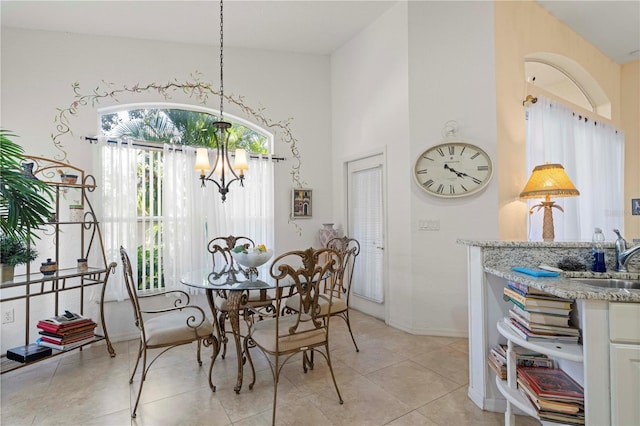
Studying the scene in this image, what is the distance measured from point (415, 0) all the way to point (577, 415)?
145 inches

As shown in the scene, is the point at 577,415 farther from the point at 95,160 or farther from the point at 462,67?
the point at 95,160

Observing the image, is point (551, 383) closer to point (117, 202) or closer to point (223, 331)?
point (223, 331)

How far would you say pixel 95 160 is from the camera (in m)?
3.17

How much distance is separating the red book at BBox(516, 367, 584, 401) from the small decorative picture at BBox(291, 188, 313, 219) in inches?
118

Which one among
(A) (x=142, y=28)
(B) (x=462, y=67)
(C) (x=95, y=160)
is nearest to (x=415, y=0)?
(B) (x=462, y=67)

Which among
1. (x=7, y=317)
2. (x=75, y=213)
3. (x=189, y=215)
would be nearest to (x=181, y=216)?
(x=189, y=215)

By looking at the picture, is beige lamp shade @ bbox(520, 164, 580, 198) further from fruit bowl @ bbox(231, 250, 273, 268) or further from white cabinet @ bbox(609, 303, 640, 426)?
fruit bowl @ bbox(231, 250, 273, 268)

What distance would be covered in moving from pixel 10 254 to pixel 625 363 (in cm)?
386

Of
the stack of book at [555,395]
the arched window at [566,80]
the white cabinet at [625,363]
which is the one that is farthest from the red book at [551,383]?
the arched window at [566,80]

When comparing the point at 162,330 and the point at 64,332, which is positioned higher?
the point at 162,330

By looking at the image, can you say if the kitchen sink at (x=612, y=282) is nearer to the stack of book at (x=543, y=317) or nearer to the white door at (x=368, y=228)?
the stack of book at (x=543, y=317)

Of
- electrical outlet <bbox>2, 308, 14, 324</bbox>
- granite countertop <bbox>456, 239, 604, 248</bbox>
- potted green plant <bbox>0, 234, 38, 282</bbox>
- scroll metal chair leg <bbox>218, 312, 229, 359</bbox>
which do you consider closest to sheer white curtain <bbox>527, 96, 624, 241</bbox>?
granite countertop <bbox>456, 239, 604, 248</bbox>

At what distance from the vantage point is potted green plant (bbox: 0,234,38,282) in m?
2.37

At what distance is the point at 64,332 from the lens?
2.62m
